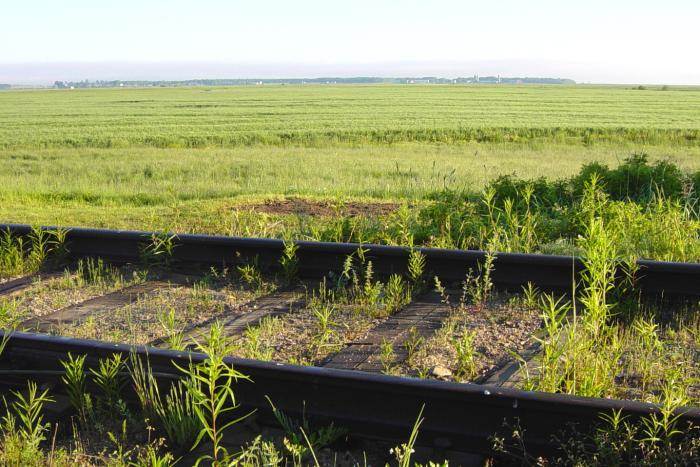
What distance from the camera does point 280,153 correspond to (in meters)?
24.1

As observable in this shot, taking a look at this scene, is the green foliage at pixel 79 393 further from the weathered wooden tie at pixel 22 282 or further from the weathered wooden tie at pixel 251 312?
the weathered wooden tie at pixel 22 282

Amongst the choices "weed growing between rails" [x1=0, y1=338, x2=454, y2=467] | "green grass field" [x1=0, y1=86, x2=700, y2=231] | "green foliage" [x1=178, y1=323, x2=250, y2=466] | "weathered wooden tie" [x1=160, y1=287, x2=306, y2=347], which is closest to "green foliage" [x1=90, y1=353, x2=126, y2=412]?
"weed growing between rails" [x1=0, y1=338, x2=454, y2=467]

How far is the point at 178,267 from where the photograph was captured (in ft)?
24.1

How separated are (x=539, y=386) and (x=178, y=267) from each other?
4.07 m

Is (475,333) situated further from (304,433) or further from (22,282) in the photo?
(22,282)

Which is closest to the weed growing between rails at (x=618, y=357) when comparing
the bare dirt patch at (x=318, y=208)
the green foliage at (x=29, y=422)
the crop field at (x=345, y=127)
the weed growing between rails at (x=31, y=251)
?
the green foliage at (x=29, y=422)

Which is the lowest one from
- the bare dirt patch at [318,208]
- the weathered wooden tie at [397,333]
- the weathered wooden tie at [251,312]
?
the bare dirt patch at [318,208]

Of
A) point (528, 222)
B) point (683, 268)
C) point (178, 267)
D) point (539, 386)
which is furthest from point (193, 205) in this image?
point (539, 386)

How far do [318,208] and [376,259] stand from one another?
4777 mm

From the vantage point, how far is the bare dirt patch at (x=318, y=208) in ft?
35.6

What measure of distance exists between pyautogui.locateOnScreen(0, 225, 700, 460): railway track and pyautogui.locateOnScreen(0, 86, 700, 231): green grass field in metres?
2.91

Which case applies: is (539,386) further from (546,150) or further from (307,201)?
(546,150)

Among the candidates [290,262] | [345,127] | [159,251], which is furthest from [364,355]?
[345,127]

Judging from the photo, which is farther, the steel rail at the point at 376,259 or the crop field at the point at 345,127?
the crop field at the point at 345,127
